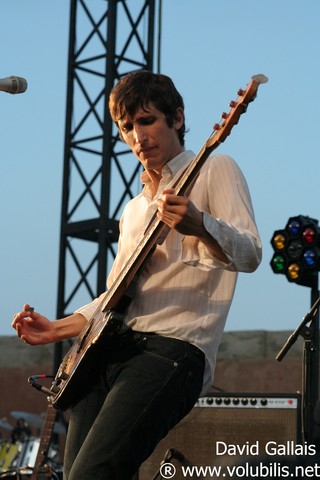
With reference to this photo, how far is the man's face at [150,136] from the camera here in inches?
108

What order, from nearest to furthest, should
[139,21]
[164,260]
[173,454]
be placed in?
1. [164,260]
2. [173,454]
3. [139,21]

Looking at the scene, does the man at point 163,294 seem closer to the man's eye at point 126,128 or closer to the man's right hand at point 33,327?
the man's eye at point 126,128

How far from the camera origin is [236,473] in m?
4.90

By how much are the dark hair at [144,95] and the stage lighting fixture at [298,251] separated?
3.98 meters

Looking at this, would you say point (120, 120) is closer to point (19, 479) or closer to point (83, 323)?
point (83, 323)

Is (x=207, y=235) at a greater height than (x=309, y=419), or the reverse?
(x=207, y=235)

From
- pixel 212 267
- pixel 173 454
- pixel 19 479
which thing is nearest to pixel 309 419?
pixel 173 454

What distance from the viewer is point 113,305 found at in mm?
2719

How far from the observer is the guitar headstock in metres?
2.53

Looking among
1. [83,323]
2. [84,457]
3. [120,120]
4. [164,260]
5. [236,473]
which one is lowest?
[236,473]

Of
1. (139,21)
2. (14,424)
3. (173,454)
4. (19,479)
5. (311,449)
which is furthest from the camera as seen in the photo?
(14,424)

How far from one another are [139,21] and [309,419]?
6.02 metres

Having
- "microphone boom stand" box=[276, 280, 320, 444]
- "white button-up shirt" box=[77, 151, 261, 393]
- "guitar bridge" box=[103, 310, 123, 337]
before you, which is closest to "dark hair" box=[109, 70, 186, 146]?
"white button-up shirt" box=[77, 151, 261, 393]

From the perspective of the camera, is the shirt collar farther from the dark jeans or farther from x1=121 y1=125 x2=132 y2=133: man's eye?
the dark jeans
